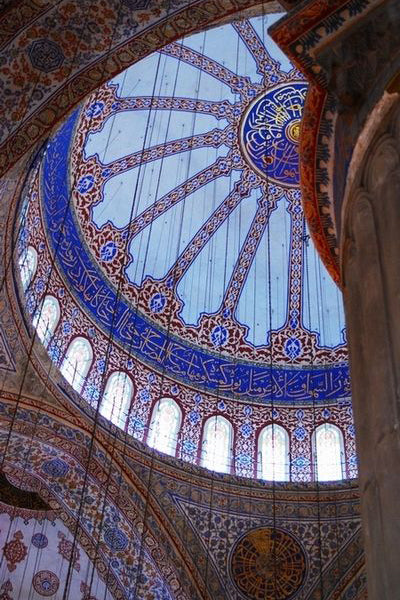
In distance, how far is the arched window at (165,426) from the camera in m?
11.6

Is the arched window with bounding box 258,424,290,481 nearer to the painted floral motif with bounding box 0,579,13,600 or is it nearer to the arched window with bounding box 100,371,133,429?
the arched window with bounding box 100,371,133,429

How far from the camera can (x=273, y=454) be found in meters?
12.0

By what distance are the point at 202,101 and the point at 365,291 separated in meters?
9.79

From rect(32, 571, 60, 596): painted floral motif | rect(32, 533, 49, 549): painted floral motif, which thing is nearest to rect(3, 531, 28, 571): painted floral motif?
rect(32, 533, 49, 549): painted floral motif

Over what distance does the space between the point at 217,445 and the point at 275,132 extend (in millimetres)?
5150

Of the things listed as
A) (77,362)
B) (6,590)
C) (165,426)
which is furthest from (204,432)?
(6,590)

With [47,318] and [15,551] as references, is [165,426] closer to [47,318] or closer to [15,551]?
[47,318]

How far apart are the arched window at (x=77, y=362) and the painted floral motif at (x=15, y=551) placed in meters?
2.93

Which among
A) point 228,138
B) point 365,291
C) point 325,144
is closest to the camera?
point 365,291

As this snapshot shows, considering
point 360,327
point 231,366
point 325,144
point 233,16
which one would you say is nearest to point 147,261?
point 231,366

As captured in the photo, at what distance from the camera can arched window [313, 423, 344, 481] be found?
11.7m

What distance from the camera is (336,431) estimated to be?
40.0 feet

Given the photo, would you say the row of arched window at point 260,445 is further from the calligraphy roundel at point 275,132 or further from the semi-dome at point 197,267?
the calligraphy roundel at point 275,132

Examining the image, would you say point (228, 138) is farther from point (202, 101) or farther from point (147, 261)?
point (147, 261)
